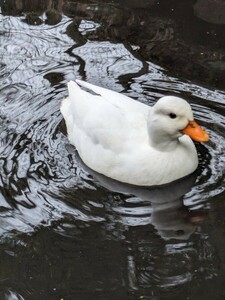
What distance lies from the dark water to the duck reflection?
0.01 meters

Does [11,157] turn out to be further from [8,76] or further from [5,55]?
[5,55]

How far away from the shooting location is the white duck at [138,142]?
201 inches

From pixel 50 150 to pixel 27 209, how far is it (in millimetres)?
866

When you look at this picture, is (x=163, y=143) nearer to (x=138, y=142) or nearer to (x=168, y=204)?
(x=138, y=142)

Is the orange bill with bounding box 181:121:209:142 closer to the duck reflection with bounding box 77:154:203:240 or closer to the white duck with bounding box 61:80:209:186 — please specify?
the white duck with bounding box 61:80:209:186

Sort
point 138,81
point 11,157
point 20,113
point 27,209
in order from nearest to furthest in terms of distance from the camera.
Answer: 1. point 27,209
2. point 11,157
3. point 20,113
4. point 138,81

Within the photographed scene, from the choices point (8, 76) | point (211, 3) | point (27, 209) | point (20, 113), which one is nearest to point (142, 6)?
point (211, 3)

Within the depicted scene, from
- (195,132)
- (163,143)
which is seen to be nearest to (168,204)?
(163,143)

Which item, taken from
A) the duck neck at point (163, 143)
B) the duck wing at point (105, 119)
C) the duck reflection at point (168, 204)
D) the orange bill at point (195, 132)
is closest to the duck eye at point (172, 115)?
the orange bill at point (195, 132)

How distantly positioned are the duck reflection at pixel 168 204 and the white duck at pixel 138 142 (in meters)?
0.06

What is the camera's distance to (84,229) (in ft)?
15.9

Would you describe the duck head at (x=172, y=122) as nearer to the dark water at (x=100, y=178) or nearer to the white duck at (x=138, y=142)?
the white duck at (x=138, y=142)

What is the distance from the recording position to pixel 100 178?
5.45 metres

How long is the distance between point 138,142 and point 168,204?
583 millimetres
